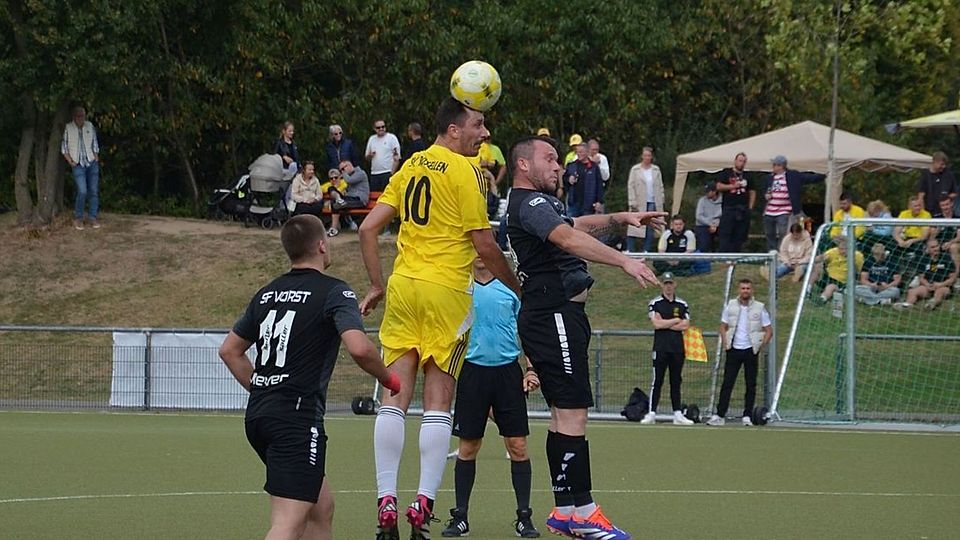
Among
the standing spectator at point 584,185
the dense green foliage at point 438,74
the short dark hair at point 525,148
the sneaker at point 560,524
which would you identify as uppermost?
the dense green foliage at point 438,74

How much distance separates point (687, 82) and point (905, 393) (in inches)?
663

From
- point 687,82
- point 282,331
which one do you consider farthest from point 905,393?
point 687,82

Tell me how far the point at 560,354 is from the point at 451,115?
145 centimetres

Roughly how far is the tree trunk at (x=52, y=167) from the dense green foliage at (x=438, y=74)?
0.33ft

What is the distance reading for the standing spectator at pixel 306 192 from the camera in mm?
26953

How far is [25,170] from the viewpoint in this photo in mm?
28391

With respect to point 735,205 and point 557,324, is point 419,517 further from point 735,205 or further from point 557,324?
point 735,205

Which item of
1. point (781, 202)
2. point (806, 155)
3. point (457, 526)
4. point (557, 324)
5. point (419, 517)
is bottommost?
point (457, 526)

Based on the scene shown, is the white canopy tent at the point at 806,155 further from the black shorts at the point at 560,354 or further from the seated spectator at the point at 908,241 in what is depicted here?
the black shorts at the point at 560,354

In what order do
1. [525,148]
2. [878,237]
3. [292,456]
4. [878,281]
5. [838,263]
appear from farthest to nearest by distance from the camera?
[878,281], [878,237], [838,263], [525,148], [292,456]

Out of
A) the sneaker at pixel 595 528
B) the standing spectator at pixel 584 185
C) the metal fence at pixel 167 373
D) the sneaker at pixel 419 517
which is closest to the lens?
the sneaker at pixel 419 517

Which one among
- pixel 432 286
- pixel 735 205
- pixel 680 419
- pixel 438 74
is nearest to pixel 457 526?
pixel 432 286

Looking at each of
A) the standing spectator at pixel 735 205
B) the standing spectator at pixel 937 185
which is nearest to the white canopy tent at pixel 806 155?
the standing spectator at pixel 735 205

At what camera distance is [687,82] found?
34531 mm
